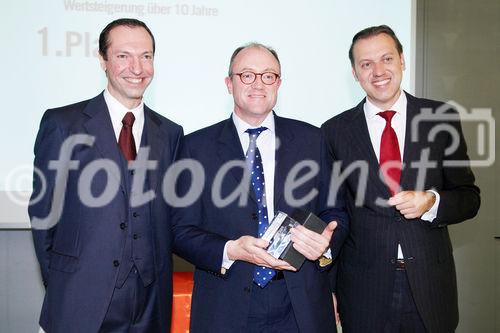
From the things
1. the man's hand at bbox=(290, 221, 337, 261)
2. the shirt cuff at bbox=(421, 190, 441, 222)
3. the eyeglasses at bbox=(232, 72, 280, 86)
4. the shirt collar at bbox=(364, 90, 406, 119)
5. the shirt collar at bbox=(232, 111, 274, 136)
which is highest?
the eyeglasses at bbox=(232, 72, 280, 86)

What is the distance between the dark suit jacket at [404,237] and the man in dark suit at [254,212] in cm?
12

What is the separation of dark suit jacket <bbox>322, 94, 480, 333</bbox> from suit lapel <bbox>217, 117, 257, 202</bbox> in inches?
18.5

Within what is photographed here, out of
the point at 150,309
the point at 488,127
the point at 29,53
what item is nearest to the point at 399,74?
the point at 150,309

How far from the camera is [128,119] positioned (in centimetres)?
208

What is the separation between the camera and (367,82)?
2297 millimetres

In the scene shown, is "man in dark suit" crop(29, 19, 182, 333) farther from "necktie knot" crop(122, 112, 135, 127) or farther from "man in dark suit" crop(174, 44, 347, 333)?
"man in dark suit" crop(174, 44, 347, 333)

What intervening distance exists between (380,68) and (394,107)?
18cm

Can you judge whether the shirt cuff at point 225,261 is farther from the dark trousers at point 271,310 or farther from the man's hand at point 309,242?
the man's hand at point 309,242

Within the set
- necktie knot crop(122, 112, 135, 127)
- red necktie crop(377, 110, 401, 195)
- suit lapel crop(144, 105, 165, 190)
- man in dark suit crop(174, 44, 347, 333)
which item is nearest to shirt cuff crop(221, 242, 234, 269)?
man in dark suit crop(174, 44, 347, 333)

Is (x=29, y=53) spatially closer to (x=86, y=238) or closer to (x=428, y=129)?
(x=86, y=238)

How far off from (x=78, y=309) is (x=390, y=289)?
3.99ft

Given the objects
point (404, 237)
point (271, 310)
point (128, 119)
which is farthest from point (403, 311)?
point (128, 119)

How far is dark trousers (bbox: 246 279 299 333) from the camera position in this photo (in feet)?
6.47

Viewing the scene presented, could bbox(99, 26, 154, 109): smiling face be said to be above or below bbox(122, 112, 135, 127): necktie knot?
above
